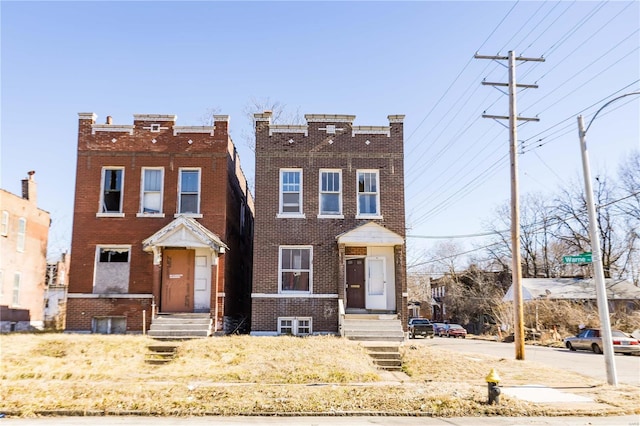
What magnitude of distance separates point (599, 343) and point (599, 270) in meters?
16.1

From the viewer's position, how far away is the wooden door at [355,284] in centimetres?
2123

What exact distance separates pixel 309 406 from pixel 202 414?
2.04 meters

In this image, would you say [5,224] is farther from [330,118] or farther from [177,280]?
[330,118]

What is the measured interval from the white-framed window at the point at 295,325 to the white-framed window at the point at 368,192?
481 cm

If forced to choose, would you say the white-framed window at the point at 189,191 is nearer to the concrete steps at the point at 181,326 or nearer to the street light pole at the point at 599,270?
the concrete steps at the point at 181,326

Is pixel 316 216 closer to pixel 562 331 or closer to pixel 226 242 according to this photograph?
pixel 226 242

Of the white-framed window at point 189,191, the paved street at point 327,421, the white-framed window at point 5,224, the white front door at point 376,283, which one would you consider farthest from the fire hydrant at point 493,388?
the white-framed window at point 5,224

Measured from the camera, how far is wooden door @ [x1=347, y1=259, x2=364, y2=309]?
69.7 ft

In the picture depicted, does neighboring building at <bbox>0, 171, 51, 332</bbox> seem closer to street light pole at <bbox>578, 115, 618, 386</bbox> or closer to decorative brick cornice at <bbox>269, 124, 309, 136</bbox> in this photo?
decorative brick cornice at <bbox>269, 124, 309, 136</bbox>

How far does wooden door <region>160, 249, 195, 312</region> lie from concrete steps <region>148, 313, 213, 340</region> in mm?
642

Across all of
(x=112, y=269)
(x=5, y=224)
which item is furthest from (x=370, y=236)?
(x=5, y=224)

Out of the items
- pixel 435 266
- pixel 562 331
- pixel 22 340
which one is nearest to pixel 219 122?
pixel 22 340

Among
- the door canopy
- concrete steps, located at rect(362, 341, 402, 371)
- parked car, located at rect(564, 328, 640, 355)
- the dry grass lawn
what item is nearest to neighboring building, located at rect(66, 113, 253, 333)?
the door canopy

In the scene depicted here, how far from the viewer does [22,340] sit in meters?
17.3
